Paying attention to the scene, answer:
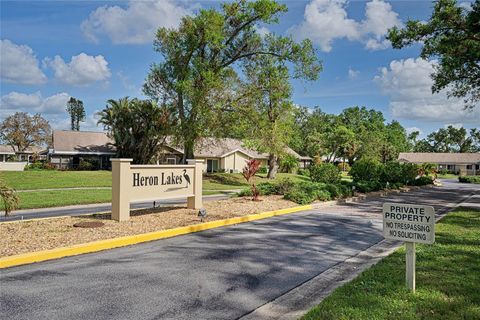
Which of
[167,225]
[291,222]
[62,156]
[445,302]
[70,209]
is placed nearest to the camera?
[445,302]

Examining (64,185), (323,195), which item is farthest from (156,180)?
(64,185)

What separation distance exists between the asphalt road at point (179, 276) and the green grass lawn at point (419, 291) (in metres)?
0.99

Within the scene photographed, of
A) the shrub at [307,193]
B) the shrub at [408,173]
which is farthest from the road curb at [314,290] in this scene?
the shrub at [408,173]

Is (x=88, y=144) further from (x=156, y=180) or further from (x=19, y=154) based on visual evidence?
(x=156, y=180)

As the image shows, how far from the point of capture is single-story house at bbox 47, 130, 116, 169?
144 ft

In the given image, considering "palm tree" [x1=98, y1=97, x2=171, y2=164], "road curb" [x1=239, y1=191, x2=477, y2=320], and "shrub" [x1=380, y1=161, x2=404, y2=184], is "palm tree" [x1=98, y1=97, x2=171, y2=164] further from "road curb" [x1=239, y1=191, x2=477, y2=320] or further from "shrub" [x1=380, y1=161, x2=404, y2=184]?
"road curb" [x1=239, y1=191, x2=477, y2=320]

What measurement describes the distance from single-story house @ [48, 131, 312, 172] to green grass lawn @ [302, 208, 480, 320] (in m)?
34.7

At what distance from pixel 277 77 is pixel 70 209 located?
1993cm

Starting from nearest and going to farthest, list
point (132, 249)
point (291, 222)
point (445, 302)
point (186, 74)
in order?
point (445, 302) → point (132, 249) → point (291, 222) → point (186, 74)

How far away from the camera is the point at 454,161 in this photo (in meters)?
85.8

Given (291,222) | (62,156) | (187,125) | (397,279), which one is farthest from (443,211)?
(62,156)

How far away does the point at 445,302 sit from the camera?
495cm

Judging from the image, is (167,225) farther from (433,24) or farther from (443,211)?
(433,24)

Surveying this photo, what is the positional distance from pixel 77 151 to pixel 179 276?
138 feet
